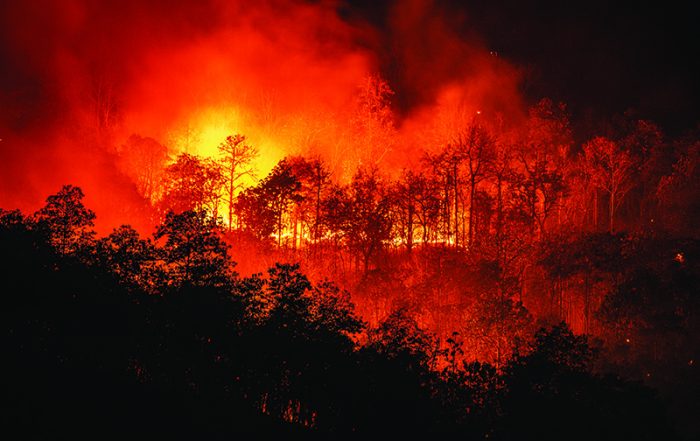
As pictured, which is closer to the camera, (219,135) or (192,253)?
(192,253)

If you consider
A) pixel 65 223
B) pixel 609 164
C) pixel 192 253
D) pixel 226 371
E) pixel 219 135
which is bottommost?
pixel 226 371

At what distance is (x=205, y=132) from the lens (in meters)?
47.2

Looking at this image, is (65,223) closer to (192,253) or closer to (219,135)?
(192,253)

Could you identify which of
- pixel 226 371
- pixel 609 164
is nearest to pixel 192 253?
pixel 226 371

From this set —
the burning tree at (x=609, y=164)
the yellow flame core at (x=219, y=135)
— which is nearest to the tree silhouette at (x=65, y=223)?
the yellow flame core at (x=219, y=135)

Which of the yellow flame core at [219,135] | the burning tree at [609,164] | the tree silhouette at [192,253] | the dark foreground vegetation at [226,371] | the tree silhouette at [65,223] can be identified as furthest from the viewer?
the yellow flame core at [219,135]

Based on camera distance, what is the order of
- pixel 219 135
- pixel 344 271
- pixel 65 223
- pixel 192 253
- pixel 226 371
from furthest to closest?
pixel 219 135
pixel 344 271
pixel 65 223
pixel 192 253
pixel 226 371

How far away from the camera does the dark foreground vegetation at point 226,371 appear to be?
9828mm

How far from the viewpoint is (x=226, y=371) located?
1102 centimetres

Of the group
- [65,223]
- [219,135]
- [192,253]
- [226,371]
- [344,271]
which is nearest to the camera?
[226,371]

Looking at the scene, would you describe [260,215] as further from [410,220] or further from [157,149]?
[157,149]

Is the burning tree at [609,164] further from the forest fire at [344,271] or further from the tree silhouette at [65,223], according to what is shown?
the tree silhouette at [65,223]

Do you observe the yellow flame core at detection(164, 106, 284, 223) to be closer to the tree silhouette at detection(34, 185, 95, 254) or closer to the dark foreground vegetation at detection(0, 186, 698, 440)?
the tree silhouette at detection(34, 185, 95, 254)

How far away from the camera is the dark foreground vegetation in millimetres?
9828
